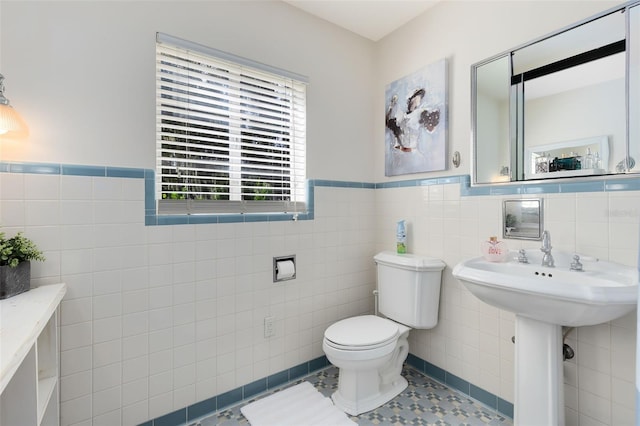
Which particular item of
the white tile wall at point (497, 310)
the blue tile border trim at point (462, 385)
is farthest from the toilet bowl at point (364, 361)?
the white tile wall at point (497, 310)

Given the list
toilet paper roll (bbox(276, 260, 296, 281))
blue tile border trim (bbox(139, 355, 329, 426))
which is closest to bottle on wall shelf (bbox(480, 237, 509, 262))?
toilet paper roll (bbox(276, 260, 296, 281))

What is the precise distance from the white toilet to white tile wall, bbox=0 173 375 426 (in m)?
0.39

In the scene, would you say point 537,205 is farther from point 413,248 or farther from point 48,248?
point 48,248

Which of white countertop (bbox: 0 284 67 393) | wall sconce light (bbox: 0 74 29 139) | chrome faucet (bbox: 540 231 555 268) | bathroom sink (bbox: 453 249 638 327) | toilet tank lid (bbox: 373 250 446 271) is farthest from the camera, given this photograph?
toilet tank lid (bbox: 373 250 446 271)

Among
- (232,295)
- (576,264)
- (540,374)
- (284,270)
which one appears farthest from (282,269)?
(576,264)

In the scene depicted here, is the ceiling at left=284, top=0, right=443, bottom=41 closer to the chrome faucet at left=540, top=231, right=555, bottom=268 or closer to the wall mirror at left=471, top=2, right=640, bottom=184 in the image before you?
the wall mirror at left=471, top=2, right=640, bottom=184

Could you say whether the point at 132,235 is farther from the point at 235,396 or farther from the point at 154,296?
the point at 235,396

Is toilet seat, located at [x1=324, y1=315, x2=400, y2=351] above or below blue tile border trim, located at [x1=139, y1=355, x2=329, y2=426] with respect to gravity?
above

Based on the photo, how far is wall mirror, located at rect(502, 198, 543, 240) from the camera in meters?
1.52

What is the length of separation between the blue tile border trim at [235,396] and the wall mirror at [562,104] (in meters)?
1.62

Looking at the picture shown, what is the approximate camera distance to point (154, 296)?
5.00ft

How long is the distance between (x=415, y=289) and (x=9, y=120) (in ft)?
6.89

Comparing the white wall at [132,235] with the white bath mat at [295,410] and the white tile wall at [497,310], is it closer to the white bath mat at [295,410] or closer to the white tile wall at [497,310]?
the white bath mat at [295,410]

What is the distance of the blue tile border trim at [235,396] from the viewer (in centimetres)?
158
